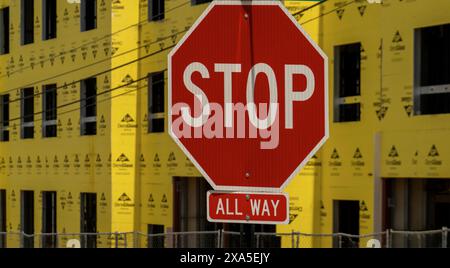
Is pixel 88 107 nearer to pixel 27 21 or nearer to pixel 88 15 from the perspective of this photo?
pixel 88 15

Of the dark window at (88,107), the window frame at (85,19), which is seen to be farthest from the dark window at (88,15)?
the dark window at (88,107)

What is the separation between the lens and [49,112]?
29.6m

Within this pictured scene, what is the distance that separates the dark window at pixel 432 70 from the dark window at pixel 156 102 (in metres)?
8.65

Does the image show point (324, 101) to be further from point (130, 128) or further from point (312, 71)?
point (130, 128)

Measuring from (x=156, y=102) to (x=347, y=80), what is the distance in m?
6.78

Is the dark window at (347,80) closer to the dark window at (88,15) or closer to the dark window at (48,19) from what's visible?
the dark window at (88,15)

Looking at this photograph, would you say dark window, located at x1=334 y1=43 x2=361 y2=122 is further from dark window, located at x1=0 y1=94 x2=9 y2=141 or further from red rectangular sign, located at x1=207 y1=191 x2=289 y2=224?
dark window, located at x1=0 y1=94 x2=9 y2=141

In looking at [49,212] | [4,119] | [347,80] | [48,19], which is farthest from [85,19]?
[347,80]

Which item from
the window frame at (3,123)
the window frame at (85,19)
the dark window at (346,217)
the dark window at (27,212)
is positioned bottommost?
the dark window at (27,212)

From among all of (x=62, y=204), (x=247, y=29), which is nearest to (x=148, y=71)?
(x=62, y=204)

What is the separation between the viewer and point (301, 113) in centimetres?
481

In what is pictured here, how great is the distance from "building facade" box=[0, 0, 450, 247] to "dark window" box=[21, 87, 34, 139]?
0.05 metres

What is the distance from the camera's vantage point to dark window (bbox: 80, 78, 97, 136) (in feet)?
88.2

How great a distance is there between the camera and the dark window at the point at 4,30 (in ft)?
106
